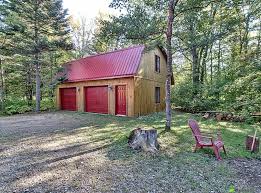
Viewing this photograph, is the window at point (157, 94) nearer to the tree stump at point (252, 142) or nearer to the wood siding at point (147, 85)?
the wood siding at point (147, 85)

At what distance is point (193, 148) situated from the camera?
6.14 m

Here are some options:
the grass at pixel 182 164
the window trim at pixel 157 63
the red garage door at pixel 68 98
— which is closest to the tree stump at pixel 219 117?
the grass at pixel 182 164

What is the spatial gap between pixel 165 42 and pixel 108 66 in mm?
6974

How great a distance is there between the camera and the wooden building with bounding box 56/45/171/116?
13.3m

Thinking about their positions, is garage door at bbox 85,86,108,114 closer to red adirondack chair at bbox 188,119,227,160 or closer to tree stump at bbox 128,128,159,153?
tree stump at bbox 128,128,159,153

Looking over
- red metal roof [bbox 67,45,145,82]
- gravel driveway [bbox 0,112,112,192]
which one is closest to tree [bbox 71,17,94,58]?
red metal roof [bbox 67,45,145,82]

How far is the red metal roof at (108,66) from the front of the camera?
13398 millimetres

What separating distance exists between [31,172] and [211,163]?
13.2ft

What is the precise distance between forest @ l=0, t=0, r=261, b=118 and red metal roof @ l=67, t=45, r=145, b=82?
118 centimetres

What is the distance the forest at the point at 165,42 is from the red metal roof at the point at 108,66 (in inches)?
46.4

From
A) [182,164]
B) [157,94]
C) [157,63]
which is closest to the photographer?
[182,164]

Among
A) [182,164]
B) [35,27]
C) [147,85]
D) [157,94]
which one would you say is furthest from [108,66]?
[182,164]

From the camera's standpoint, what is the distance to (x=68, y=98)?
17875 millimetres

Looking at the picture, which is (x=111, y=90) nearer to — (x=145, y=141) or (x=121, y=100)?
(x=121, y=100)
